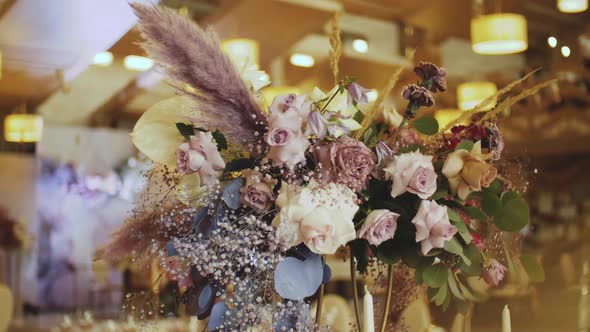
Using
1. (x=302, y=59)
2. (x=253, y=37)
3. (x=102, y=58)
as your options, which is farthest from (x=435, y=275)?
(x=302, y=59)

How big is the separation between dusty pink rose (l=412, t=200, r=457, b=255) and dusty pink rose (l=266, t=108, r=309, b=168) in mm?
189

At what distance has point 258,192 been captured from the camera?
1.06m

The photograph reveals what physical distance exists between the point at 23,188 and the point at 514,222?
7913mm

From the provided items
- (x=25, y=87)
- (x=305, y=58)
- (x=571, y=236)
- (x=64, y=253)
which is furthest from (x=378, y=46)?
(x=571, y=236)

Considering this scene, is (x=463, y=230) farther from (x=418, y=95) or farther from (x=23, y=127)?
(x=23, y=127)

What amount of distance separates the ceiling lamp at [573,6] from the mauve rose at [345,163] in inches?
178

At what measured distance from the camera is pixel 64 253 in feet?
27.2

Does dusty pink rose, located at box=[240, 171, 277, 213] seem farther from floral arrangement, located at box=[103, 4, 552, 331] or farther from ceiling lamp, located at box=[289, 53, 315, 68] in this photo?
ceiling lamp, located at box=[289, 53, 315, 68]

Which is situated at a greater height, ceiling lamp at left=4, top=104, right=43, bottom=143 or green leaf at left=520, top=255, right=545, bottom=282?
ceiling lamp at left=4, top=104, right=43, bottom=143

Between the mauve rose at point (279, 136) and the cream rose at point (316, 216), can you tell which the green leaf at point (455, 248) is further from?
the mauve rose at point (279, 136)

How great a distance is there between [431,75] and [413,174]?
0.62 feet

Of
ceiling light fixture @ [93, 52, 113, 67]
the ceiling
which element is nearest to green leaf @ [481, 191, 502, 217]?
the ceiling

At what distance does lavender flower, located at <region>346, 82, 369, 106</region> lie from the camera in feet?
3.67

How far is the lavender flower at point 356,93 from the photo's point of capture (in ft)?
3.67
